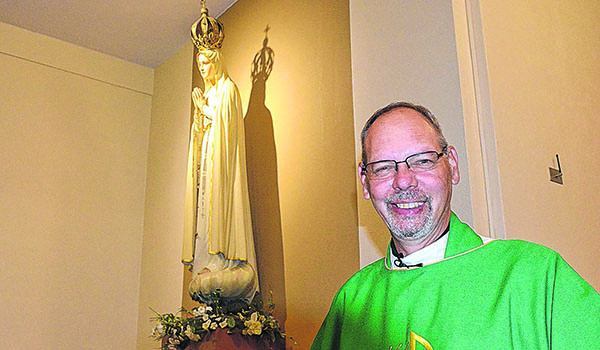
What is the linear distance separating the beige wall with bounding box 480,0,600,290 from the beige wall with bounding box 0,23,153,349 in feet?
10.4

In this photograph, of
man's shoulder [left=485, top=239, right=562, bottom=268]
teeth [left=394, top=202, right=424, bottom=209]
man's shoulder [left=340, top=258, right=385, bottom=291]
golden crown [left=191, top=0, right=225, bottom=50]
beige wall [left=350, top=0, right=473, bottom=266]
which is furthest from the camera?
golden crown [left=191, top=0, right=225, bottom=50]

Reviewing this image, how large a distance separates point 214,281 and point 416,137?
66.7 inches

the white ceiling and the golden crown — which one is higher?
the white ceiling

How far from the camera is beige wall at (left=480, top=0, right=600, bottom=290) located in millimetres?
2039

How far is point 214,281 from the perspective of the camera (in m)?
2.79

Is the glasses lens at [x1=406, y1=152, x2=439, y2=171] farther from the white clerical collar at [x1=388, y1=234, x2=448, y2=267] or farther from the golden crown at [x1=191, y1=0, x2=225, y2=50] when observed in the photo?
the golden crown at [x1=191, y1=0, x2=225, y2=50]

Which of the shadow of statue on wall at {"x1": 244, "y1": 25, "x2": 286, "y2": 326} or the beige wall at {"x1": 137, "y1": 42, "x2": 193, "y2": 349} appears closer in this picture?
the shadow of statue on wall at {"x1": 244, "y1": 25, "x2": 286, "y2": 326}

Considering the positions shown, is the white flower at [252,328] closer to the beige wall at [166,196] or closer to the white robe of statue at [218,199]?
the white robe of statue at [218,199]

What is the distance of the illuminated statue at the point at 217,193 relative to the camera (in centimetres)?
286

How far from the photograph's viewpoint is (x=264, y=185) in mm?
3266

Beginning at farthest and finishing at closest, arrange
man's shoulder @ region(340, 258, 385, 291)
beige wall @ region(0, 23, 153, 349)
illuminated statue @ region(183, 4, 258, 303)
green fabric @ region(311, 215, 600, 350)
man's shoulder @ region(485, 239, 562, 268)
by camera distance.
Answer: beige wall @ region(0, 23, 153, 349)
illuminated statue @ region(183, 4, 258, 303)
man's shoulder @ region(340, 258, 385, 291)
man's shoulder @ region(485, 239, 562, 268)
green fabric @ region(311, 215, 600, 350)

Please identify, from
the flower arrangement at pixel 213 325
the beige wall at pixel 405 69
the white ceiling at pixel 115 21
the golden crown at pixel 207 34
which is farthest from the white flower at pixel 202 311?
the white ceiling at pixel 115 21

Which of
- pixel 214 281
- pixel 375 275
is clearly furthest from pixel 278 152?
pixel 375 275

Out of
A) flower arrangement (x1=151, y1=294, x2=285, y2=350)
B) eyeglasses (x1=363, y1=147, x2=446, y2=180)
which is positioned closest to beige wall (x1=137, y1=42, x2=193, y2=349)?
flower arrangement (x1=151, y1=294, x2=285, y2=350)
